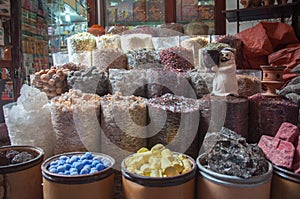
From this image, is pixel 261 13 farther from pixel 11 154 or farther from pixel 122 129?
pixel 11 154

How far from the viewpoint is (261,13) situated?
2875 mm

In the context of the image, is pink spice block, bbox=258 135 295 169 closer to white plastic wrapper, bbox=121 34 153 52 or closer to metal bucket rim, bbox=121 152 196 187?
metal bucket rim, bbox=121 152 196 187

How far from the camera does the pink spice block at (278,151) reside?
0.94 metres

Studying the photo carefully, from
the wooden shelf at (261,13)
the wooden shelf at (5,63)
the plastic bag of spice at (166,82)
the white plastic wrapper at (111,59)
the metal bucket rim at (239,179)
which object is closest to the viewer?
the metal bucket rim at (239,179)

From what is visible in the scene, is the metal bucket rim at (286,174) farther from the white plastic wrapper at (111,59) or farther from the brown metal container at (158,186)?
the white plastic wrapper at (111,59)

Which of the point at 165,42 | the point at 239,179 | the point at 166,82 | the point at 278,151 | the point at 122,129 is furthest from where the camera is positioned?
the point at 165,42

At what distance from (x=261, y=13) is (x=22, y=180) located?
2703 millimetres

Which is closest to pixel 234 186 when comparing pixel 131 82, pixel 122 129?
pixel 122 129

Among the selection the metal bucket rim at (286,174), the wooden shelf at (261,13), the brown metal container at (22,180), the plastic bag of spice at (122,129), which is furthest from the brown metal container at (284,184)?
the wooden shelf at (261,13)

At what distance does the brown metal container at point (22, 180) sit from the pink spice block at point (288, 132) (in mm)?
879

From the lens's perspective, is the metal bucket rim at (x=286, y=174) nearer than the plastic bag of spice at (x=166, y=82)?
Yes

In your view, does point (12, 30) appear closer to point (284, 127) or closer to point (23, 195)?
point (23, 195)

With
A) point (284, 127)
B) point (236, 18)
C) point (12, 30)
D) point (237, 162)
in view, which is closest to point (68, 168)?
point (237, 162)

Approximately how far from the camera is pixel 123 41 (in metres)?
1.75
